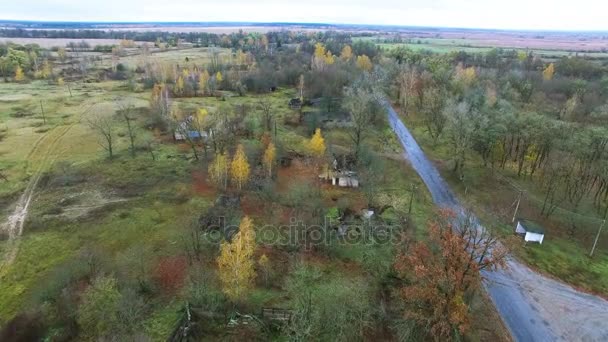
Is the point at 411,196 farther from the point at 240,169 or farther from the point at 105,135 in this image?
the point at 105,135

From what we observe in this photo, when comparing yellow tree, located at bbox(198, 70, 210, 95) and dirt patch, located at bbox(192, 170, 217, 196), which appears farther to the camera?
yellow tree, located at bbox(198, 70, 210, 95)

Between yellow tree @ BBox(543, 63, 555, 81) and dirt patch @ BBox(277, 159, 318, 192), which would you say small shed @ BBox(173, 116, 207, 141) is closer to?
Answer: dirt patch @ BBox(277, 159, 318, 192)

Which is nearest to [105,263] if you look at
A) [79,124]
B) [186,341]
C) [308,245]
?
[186,341]

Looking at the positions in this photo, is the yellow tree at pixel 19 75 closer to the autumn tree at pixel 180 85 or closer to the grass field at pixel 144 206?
the grass field at pixel 144 206

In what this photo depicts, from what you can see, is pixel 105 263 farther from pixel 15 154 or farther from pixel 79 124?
pixel 79 124

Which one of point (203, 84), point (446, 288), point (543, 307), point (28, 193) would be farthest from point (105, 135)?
point (543, 307)

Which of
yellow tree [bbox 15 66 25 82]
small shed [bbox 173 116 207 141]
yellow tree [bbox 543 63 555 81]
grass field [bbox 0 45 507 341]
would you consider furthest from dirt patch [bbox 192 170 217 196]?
yellow tree [bbox 543 63 555 81]

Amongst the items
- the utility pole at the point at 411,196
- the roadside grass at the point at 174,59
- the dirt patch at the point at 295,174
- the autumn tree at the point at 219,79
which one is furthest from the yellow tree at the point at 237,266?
the roadside grass at the point at 174,59
